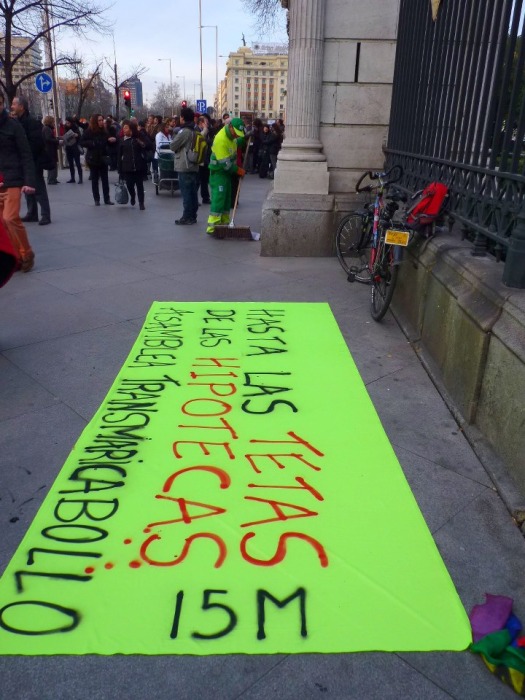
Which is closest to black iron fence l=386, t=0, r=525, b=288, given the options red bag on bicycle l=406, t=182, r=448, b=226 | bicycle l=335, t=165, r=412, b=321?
red bag on bicycle l=406, t=182, r=448, b=226

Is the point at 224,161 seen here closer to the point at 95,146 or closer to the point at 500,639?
the point at 95,146

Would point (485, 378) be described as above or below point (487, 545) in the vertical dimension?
above

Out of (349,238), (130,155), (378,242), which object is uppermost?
(130,155)

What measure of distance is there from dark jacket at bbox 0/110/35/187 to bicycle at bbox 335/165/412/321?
3706 millimetres

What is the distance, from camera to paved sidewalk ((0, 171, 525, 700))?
1961mm

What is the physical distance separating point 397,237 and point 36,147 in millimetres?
7003

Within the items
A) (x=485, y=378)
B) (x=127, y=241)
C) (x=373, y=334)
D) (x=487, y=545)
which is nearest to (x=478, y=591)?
(x=487, y=545)

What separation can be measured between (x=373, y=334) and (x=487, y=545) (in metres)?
2.84

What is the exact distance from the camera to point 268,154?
67.5 ft

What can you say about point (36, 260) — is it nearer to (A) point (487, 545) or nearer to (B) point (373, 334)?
(B) point (373, 334)

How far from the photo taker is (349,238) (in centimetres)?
752

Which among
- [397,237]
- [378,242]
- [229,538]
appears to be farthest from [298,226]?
[229,538]

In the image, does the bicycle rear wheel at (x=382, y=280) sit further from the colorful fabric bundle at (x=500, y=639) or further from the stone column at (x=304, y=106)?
the colorful fabric bundle at (x=500, y=639)

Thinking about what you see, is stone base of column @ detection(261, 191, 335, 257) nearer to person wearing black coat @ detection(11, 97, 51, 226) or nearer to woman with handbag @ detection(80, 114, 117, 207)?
person wearing black coat @ detection(11, 97, 51, 226)
